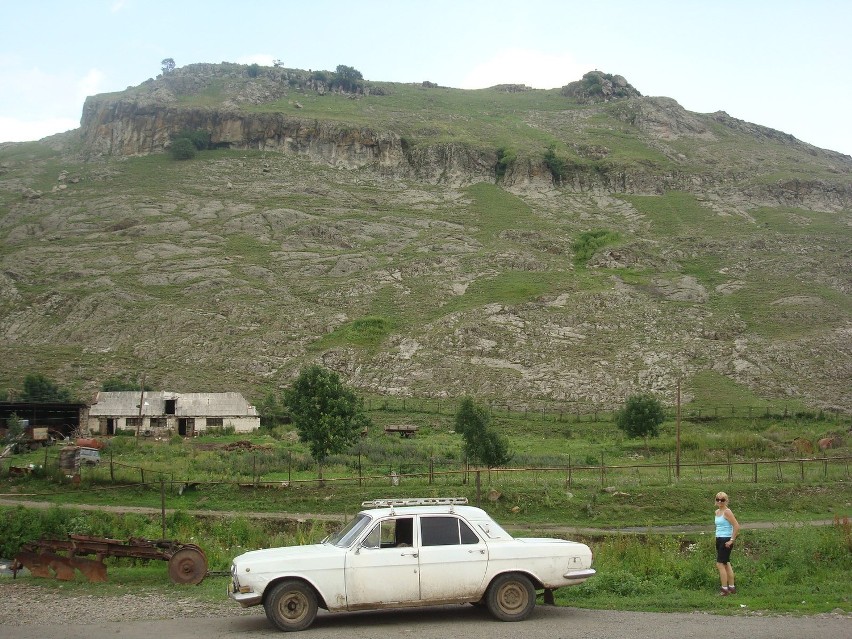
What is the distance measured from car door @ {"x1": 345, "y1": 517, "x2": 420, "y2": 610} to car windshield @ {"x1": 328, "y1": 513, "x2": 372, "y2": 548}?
0.80 feet

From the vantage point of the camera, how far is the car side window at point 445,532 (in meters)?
12.9

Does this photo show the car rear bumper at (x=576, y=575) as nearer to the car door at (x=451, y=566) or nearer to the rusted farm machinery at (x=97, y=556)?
the car door at (x=451, y=566)

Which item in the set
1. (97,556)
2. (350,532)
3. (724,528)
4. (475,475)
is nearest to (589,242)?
(475,475)

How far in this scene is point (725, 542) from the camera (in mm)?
14133

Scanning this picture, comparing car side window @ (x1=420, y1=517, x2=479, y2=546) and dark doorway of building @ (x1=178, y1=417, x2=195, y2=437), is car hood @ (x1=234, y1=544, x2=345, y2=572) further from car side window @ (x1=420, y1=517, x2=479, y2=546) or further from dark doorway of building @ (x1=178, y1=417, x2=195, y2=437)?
dark doorway of building @ (x1=178, y1=417, x2=195, y2=437)

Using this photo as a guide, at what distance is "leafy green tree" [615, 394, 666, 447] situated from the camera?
50188 millimetres

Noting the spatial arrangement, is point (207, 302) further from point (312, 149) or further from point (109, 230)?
point (312, 149)

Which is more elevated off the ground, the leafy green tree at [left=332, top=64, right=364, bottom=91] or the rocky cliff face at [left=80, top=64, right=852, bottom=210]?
the leafy green tree at [left=332, top=64, right=364, bottom=91]

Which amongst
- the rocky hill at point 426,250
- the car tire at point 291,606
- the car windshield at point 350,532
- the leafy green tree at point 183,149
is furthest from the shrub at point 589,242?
the car tire at point 291,606

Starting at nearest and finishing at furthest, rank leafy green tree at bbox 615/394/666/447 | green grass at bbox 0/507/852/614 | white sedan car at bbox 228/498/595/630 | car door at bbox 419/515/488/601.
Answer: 1. white sedan car at bbox 228/498/595/630
2. car door at bbox 419/515/488/601
3. green grass at bbox 0/507/852/614
4. leafy green tree at bbox 615/394/666/447

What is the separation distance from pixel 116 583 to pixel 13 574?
8.47ft

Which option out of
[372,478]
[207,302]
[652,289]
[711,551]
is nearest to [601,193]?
Result: [652,289]

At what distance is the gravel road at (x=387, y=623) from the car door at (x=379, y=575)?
1.37 ft

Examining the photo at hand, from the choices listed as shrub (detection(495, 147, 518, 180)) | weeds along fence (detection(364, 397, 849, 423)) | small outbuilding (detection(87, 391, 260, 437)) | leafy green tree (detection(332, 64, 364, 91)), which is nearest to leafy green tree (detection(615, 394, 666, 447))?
weeds along fence (detection(364, 397, 849, 423))
